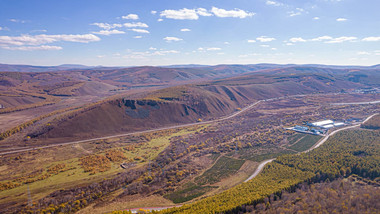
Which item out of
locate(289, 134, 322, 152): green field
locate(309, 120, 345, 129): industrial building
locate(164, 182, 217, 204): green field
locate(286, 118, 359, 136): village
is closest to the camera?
locate(164, 182, 217, 204): green field

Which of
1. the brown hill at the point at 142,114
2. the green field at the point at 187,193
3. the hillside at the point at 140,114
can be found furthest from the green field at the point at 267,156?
the brown hill at the point at 142,114

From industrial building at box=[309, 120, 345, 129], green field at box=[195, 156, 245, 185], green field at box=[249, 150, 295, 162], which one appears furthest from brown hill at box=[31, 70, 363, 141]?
green field at box=[249, 150, 295, 162]

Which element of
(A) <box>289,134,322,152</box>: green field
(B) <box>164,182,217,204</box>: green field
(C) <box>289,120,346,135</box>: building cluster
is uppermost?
(C) <box>289,120,346,135</box>: building cluster

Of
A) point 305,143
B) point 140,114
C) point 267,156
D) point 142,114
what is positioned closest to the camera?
point 267,156

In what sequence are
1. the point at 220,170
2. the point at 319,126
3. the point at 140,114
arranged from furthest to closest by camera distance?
the point at 140,114 < the point at 319,126 < the point at 220,170

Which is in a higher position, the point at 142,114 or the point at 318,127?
the point at 142,114

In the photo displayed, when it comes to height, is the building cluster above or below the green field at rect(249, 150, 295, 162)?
above

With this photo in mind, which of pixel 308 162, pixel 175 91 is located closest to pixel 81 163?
pixel 308 162

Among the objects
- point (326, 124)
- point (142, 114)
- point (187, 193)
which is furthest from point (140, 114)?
point (326, 124)

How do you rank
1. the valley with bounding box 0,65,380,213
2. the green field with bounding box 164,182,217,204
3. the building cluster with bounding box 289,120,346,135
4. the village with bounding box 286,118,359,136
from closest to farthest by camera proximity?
the green field with bounding box 164,182,217,204 < the valley with bounding box 0,65,380,213 < the village with bounding box 286,118,359,136 < the building cluster with bounding box 289,120,346,135

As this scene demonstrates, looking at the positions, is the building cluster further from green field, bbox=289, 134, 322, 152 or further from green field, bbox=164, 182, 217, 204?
green field, bbox=164, 182, 217, 204

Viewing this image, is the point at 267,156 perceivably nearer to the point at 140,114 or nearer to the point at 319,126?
the point at 319,126

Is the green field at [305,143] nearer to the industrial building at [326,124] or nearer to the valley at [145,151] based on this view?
the valley at [145,151]
